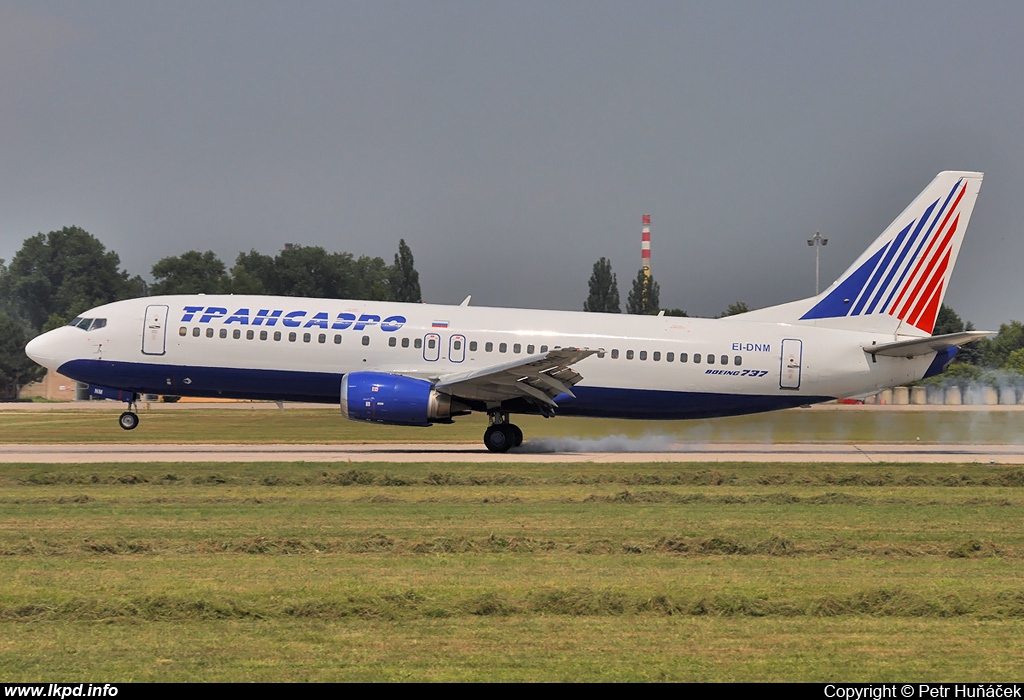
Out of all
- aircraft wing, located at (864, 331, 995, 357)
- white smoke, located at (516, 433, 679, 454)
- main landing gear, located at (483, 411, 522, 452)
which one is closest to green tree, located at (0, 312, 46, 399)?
white smoke, located at (516, 433, 679, 454)

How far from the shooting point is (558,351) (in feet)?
94.8

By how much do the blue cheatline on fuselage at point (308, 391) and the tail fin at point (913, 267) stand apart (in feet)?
9.16

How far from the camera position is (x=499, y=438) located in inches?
1243

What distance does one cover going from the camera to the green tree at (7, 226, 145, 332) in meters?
132

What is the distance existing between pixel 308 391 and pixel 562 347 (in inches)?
287

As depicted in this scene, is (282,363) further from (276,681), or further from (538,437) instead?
(276,681)

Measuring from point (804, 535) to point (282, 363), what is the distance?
18.3 m

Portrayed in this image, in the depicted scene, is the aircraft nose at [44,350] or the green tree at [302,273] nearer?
the aircraft nose at [44,350]

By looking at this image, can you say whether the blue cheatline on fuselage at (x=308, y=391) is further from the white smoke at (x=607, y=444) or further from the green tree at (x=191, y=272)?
the green tree at (x=191, y=272)

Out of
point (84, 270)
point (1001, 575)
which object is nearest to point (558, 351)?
point (1001, 575)

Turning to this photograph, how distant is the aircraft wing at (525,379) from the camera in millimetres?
29328

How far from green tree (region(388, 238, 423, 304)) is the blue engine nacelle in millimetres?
85870

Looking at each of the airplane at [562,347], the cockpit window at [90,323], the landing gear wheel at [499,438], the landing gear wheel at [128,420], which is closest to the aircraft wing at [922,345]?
the airplane at [562,347]

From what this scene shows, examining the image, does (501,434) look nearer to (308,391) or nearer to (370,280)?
(308,391)
